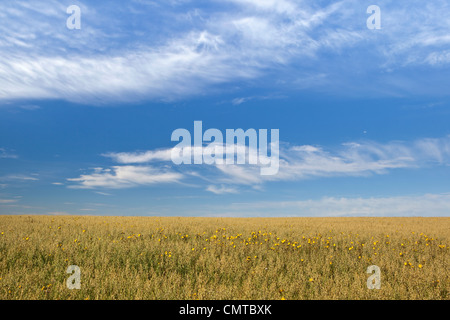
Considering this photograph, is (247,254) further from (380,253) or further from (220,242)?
(380,253)

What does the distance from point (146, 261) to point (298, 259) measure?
180 inches

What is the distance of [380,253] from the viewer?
35.2 feet

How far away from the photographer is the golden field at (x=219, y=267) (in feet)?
21.7

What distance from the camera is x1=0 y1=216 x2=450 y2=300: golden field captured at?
662 cm

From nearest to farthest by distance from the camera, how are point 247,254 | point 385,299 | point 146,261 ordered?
point 385,299 → point 146,261 → point 247,254

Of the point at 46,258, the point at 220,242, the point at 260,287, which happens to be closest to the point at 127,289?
the point at 260,287

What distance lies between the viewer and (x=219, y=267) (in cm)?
834

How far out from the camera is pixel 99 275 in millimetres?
7559

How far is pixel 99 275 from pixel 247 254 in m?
4.54

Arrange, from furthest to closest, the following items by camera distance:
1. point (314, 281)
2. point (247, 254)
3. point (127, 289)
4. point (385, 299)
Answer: point (247, 254), point (314, 281), point (127, 289), point (385, 299)
